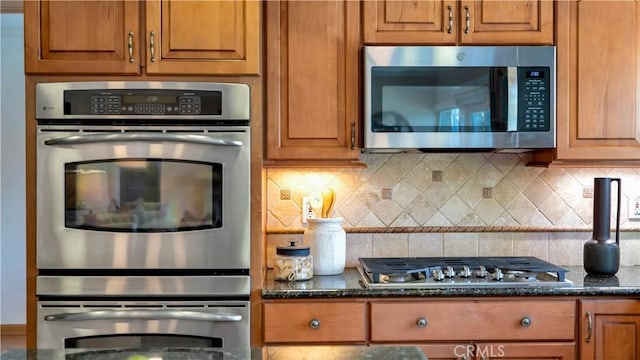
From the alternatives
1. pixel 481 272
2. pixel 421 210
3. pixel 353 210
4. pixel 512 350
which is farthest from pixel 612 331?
pixel 353 210

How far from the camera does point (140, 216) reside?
6.63ft

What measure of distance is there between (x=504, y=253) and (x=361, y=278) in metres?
0.80

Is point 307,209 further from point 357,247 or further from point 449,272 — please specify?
point 449,272

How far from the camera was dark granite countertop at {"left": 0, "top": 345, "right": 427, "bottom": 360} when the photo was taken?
1131 mm

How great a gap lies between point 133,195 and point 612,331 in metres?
1.88

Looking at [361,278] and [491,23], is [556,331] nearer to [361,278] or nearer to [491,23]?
[361,278]

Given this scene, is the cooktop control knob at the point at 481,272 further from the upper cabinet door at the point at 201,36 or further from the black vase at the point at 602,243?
the upper cabinet door at the point at 201,36

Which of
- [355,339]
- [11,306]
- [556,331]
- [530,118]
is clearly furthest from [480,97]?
[11,306]

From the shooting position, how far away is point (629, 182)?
263 centimetres

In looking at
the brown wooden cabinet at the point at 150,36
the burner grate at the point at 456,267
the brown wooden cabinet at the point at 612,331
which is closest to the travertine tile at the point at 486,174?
the burner grate at the point at 456,267

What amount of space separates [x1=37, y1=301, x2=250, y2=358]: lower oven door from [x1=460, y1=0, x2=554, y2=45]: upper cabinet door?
4.95ft

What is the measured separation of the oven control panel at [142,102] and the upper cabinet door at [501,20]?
110cm

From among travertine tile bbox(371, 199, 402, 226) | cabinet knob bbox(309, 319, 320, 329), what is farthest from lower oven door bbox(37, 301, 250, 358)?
travertine tile bbox(371, 199, 402, 226)

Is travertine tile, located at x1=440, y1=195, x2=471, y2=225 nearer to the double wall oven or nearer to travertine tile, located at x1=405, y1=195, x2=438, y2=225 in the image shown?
travertine tile, located at x1=405, y1=195, x2=438, y2=225
